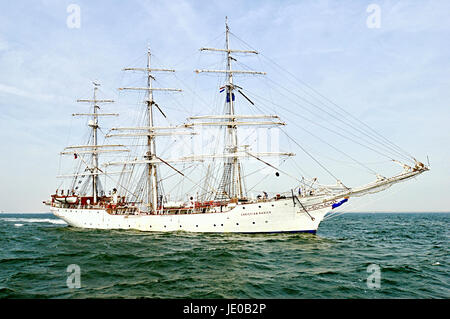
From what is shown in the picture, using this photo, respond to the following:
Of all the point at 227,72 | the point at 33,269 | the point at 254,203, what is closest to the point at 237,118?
the point at 227,72

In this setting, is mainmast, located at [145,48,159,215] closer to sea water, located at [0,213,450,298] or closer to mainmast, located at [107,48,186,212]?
mainmast, located at [107,48,186,212]

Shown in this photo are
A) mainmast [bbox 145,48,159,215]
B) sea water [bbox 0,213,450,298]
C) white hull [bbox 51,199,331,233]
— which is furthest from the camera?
mainmast [bbox 145,48,159,215]

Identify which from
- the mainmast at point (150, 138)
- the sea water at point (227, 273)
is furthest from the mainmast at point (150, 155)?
the sea water at point (227, 273)

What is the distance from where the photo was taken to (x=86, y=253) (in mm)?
18016

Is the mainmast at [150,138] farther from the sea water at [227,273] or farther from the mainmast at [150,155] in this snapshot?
the sea water at [227,273]

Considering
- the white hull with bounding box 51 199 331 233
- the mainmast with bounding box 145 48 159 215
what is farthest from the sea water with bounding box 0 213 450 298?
the mainmast with bounding box 145 48 159 215

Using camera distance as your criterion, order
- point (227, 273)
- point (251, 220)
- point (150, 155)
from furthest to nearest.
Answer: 1. point (150, 155)
2. point (251, 220)
3. point (227, 273)

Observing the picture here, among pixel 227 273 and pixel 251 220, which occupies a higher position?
pixel 251 220

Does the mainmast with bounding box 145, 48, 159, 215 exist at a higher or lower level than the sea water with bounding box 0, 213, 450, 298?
higher

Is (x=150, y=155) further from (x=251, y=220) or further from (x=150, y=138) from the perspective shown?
(x=251, y=220)

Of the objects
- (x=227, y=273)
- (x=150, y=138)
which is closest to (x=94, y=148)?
(x=150, y=138)

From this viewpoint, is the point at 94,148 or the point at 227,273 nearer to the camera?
the point at 227,273

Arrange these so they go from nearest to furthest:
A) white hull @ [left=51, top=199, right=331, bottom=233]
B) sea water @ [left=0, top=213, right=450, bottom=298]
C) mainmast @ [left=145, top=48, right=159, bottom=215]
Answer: sea water @ [left=0, top=213, right=450, bottom=298], white hull @ [left=51, top=199, right=331, bottom=233], mainmast @ [left=145, top=48, right=159, bottom=215]

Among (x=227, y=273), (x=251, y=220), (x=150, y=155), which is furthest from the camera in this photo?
(x=150, y=155)
